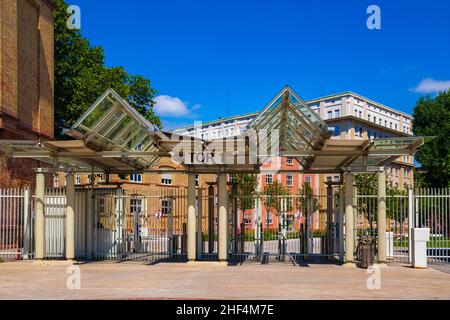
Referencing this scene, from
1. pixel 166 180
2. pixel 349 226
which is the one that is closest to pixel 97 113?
pixel 349 226

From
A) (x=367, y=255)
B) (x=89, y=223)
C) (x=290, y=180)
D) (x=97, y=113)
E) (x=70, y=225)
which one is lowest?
(x=367, y=255)

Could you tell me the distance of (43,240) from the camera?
61.7ft

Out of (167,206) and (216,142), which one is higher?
(216,142)

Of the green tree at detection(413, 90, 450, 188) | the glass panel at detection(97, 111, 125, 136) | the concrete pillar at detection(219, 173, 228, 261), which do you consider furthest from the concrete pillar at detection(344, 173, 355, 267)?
the green tree at detection(413, 90, 450, 188)

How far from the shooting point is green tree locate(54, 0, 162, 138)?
124 feet

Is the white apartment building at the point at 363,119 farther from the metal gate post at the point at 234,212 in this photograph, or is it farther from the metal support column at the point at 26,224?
the metal support column at the point at 26,224

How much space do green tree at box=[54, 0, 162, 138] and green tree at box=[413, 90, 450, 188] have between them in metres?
19.4

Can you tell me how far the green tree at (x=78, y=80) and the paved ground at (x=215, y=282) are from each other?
20834 millimetres

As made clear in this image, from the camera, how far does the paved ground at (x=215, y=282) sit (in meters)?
11.8

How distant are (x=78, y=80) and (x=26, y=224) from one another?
62.4 feet

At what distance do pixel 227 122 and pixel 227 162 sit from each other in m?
118

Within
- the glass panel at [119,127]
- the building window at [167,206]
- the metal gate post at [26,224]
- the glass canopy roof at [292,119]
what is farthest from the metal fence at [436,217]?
the metal gate post at [26,224]

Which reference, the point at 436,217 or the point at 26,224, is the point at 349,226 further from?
the point at 26,224

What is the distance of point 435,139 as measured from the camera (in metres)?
40.1
